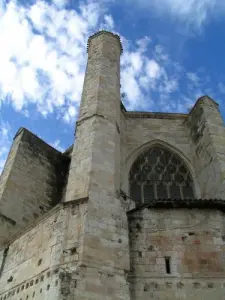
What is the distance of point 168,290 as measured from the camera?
16.5 ft

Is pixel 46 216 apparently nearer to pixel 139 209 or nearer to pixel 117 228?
pixel 117 228

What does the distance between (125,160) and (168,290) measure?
469cm

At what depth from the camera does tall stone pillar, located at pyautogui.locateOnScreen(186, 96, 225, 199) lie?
801 cm

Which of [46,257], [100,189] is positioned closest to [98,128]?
[100,189]

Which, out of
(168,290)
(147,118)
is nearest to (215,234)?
(168,290)

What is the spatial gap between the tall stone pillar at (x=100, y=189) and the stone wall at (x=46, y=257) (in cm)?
14

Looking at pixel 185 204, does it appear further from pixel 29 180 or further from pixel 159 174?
pixel 29 180

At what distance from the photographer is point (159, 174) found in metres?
9.23

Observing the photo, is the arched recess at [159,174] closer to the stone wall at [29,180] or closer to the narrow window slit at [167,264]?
the stone wall at [29,180]

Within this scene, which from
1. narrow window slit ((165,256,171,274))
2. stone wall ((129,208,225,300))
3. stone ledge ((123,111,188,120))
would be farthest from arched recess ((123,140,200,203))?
narrow window slit ((165,256,171,274))

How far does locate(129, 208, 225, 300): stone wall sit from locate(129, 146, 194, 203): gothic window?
2.68 metres

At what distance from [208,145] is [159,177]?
157 centimetres

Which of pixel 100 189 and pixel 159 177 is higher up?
pixel 159 177

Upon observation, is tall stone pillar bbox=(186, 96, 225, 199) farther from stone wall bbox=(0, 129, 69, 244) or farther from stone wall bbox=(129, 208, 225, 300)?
stone wall bbox=(0, 129, 69, 244)
